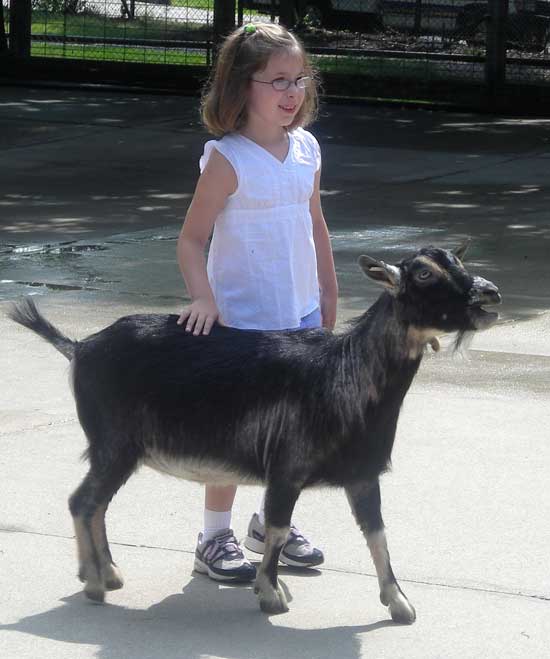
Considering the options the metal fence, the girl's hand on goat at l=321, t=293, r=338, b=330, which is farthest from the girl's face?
the metal fence

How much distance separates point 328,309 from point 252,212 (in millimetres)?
577

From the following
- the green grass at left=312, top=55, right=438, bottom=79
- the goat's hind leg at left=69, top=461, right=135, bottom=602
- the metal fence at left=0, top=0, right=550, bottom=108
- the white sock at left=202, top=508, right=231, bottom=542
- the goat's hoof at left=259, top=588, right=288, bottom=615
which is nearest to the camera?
the goat's hoof at left=259, top=588, right=288, bottom=615

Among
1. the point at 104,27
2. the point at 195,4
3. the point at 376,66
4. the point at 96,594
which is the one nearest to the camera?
the point at 96,594

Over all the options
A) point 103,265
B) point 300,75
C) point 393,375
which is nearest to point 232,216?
point 300,75

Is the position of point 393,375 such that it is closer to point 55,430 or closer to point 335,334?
point 335,334

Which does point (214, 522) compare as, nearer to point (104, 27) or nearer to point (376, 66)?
point (376, 66)

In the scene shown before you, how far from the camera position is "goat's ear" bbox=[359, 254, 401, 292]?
12.4 ft

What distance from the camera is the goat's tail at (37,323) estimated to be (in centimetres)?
424

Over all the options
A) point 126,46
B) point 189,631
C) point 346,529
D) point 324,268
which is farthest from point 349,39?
point 189,631

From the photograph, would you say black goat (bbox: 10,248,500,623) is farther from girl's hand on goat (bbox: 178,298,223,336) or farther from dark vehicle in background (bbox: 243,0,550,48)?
dark vehicle in background (bbox: 243,0,550,48)

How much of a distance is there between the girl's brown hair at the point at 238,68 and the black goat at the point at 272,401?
2.17ft

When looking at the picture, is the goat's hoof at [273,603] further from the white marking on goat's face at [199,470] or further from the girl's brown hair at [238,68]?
the girl's brown hair at [238,68]

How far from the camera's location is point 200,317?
13.4 feet

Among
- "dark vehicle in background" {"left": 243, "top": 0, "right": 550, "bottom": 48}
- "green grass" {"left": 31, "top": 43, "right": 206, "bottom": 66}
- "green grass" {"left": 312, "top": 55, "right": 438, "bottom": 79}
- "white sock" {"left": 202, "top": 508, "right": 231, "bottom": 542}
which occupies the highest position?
"dark vehicle in background" {"left": 243, "top": 0, "right": 550, "bottom": 48}
